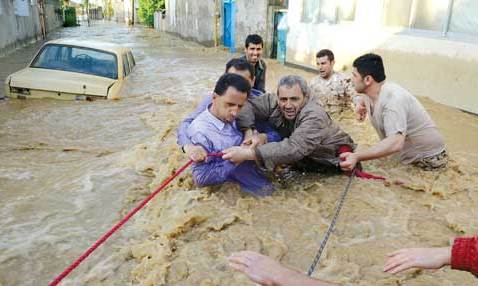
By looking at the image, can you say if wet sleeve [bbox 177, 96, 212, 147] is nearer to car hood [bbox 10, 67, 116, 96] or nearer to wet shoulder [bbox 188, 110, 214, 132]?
wet shoulder [bbox 188, 110, 214, 132]

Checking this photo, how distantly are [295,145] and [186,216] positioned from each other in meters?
1.20

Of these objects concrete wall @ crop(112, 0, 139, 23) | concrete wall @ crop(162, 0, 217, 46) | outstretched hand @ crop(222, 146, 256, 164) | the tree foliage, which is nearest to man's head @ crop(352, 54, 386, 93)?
outstretched hand @ crop(222, 146, 256, 164)

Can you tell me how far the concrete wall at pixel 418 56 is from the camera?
8.12 metres

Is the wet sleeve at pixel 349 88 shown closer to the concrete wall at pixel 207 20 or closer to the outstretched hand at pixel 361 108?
the outstretched hand at pixel 361 108

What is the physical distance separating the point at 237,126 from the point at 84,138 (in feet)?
12.8

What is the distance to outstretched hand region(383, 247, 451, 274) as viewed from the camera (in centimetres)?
196

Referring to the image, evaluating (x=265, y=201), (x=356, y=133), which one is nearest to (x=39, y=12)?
(x=356, y=133)

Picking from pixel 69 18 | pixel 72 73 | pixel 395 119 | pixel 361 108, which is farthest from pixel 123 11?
pixel 395 119

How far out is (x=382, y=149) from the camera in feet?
14.6

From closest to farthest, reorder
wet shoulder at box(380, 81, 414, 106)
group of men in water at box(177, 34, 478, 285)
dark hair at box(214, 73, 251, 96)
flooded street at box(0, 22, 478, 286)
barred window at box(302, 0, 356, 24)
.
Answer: flooded street at box(0, 22, 478, 286) → dark hair at box(214, 73, 251, 96) → group of men in water at box(177, 34, 478, 285) → wet shoulder at box(380, 81, 414, 106) → barred window at box(302, 0, 356, 24)

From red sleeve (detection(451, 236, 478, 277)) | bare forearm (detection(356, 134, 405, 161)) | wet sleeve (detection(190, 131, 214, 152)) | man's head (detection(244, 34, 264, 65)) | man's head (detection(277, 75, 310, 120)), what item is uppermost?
man's head (detection(244, 34, 264, 65))

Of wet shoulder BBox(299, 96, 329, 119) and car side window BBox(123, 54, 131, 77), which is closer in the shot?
wet shoulder BBox(299, 96, 329, 119)

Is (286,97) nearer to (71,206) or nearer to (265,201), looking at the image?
(265,201)

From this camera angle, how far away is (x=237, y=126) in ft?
14.4
